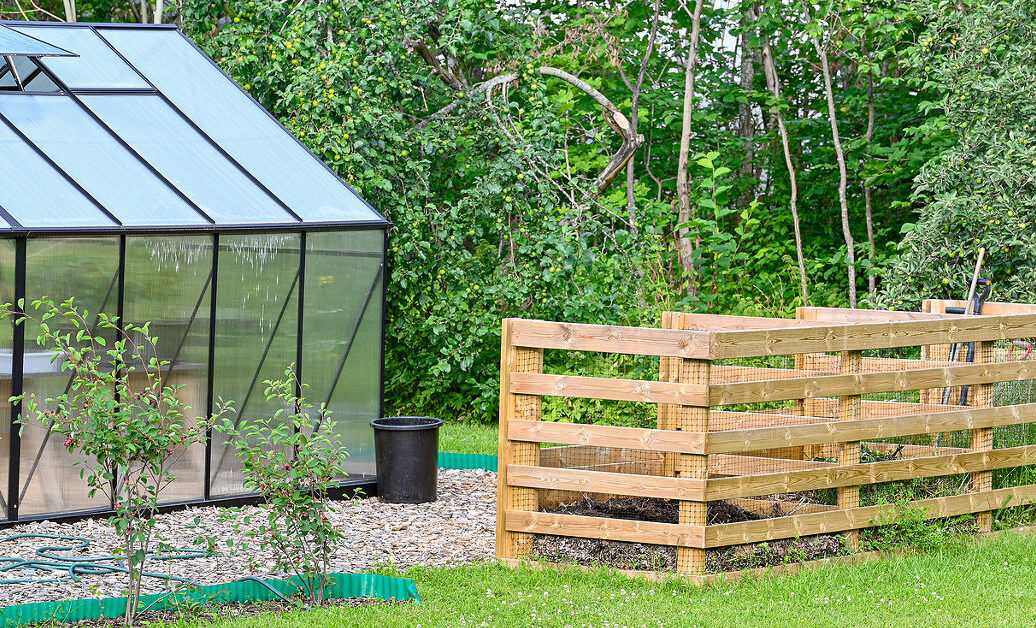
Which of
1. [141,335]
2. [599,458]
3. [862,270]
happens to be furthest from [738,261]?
[141,335]

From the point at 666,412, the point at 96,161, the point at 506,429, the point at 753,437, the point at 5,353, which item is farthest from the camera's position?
the point at 96,161

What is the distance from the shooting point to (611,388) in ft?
19.0

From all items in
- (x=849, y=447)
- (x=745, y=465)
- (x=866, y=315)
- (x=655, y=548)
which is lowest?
(x=655, y=548)

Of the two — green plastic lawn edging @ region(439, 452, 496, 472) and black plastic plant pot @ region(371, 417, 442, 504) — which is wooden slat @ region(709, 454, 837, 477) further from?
green plastic lawn edging @ region(439, 452, 496, 472)

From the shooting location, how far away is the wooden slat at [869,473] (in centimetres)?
571

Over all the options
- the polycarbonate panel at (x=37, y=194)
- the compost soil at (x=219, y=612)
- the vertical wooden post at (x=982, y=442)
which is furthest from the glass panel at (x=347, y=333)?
the vertical wooden post at (x=982, y=442)

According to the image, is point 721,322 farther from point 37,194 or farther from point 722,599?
point 37,194

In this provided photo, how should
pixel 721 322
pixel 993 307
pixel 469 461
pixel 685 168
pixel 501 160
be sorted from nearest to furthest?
pixel 721 322, pixel 993 307, pixel 469 461, pixel 501 160, pixel 685 168

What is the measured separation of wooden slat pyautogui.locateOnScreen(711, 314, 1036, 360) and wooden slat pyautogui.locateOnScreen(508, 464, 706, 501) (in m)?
0.68

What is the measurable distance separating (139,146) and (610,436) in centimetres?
414

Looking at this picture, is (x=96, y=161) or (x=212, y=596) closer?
(x=212, y=596)

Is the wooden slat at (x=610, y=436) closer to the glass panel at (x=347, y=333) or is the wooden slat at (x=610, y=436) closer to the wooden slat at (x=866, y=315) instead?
the glass panel at (x=347, y=333)

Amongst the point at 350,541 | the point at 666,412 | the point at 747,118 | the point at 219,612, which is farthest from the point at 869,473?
the point at 747,118

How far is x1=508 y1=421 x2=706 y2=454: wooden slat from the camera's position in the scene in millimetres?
5602
